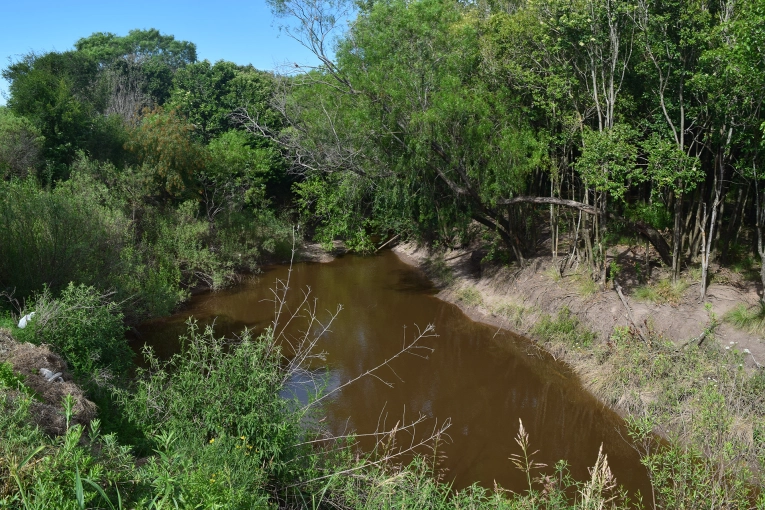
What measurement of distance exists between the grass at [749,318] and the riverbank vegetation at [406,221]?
5 centimetres

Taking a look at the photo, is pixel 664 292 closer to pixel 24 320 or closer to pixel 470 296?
pixel 470 296

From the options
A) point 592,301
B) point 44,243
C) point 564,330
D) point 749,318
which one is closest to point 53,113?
point 44,243

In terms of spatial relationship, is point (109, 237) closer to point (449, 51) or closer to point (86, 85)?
point (449, 51)

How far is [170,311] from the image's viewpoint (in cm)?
1441

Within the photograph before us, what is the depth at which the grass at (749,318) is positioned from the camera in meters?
10.2

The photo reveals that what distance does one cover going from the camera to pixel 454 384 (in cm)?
1137

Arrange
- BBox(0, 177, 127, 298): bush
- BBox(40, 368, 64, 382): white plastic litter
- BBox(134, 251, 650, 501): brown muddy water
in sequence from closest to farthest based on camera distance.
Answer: BBox(40, 368, 64, 382): white plastic litter
BBox(134, 251, 650, 501): brown muddy water
BBox(0, 177, 127, 298): bush

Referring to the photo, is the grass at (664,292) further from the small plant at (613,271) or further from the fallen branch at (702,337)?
the fallen branch at (702,337)

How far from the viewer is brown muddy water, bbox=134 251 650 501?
28.9 feet

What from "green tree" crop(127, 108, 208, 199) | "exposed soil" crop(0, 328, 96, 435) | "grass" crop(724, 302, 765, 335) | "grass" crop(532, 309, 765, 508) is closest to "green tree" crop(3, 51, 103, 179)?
"green tree" crop(127, 108, 208, 199)

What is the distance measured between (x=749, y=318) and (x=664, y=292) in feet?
6.17

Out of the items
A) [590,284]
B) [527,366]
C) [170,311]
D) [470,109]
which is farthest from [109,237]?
[590,284]

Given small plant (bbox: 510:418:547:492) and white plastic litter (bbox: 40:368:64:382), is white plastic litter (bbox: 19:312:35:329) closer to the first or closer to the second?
white plastic litter (bbox: 40:368:64:382)

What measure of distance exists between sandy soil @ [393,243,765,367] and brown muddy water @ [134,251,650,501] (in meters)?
0.91
